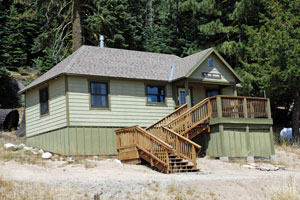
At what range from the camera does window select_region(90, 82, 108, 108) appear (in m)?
23.6

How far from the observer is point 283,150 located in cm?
2834

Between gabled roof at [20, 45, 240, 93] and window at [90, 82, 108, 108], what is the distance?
0.61 metres

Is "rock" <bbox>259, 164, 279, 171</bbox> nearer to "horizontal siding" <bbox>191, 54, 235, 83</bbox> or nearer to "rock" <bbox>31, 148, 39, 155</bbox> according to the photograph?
"horizontal siding" <bbox>191, 54, 235, 83</bbox>

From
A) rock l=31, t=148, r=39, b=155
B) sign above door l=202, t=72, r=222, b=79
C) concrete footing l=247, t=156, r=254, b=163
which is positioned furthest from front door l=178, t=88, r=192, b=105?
rock l=31, t=148, r=39, b=155

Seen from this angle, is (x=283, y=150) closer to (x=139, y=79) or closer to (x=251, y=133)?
(x=251, y=133)

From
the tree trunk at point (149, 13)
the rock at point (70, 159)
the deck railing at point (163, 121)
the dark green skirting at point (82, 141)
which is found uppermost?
the tree trunk at point (149, 13)

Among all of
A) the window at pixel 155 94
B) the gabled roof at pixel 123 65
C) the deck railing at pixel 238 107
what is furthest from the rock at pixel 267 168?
the window at pixel 155 94

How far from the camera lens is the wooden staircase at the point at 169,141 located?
65.5 feet

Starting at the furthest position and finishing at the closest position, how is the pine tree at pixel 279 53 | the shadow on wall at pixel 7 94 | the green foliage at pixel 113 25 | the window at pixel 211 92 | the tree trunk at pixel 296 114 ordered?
the shadow on wall at pixel 7 94
the green foliage at pixel 113 25
the tree trunk at pixel 296 114
the pine tree at pixel 279 53
the window at pixel 211 92

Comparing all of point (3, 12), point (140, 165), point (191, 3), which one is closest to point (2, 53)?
point (3, 12)

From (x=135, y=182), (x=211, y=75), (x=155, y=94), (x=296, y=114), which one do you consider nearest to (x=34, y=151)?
(x=155, y=94)

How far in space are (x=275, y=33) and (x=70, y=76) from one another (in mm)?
14620

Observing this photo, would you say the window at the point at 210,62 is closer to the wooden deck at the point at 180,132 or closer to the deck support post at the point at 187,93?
the deck support post at the point at 187,93

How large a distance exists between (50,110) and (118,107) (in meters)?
3.58
